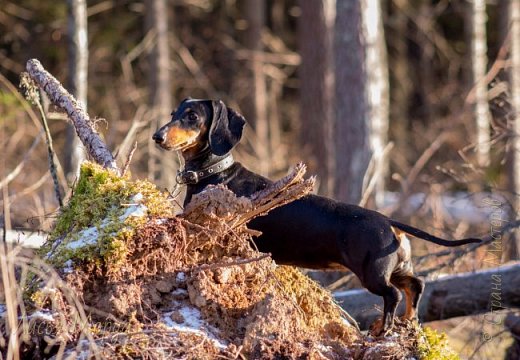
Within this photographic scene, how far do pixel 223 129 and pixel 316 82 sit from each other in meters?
9.55

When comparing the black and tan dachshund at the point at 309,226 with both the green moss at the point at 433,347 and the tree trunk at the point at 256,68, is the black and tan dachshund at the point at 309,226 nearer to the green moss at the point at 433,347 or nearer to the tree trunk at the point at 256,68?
the green moss at the point at 433,347

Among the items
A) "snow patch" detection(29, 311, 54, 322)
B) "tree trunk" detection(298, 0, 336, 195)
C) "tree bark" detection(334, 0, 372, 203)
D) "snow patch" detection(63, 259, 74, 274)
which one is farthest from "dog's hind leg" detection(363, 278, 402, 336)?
"tree trunk" detection(298, 0, 336, 195)

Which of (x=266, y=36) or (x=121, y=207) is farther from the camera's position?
(x=266, y=36)

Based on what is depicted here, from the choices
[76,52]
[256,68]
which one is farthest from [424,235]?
[256,68]

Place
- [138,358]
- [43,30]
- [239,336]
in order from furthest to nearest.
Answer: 1. [43,30]
2. [239,336]
3. [138,358]

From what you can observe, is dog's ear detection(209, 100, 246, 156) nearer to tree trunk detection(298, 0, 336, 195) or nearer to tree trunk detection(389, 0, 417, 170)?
tree trunk detection(298, 0, 336, 195)

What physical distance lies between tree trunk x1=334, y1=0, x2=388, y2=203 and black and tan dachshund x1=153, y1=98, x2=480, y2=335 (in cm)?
559

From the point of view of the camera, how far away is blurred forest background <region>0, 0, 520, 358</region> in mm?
10711

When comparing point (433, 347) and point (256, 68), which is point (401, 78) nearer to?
point (256, 68)

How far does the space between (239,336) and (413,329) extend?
1.08 metres

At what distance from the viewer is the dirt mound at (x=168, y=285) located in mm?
4188

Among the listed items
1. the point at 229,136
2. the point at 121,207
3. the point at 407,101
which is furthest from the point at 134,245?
the point at 407,101

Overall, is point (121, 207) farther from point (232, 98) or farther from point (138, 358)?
point (232, 98)

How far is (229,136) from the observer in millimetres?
6348
